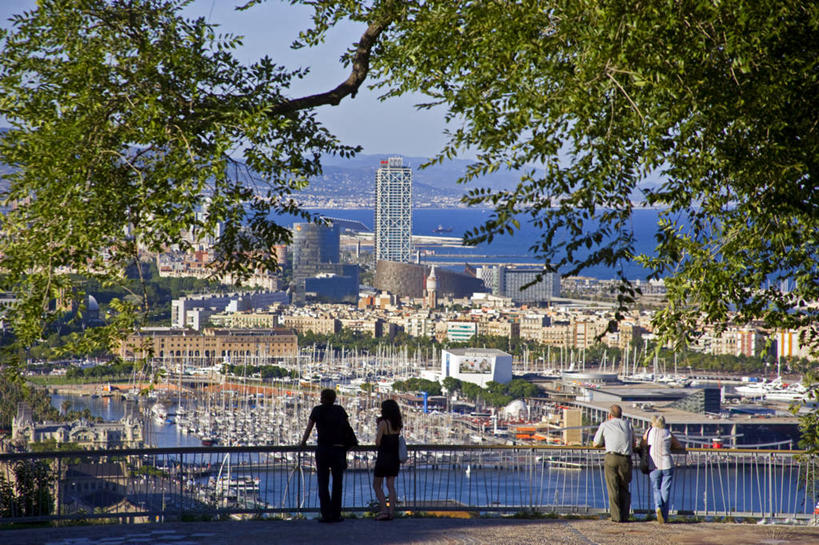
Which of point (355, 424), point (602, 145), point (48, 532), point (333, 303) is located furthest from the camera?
point (333, 303)

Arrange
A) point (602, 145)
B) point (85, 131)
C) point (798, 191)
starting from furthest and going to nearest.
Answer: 1. point (85, 131)
2. point (798, 191)
3. point (602, 145)

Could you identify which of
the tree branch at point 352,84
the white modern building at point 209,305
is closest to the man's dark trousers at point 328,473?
the tree branch at point 352,84

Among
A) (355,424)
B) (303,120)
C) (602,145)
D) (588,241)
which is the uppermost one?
(303,120)

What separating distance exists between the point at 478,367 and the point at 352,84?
61.5 m

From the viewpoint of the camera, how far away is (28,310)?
20.5ft

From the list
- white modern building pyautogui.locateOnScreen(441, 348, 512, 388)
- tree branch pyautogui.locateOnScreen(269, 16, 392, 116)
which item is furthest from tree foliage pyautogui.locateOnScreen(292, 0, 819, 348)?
white modern building pyautogui.locateOnScreen(441, 348, 512, 388)

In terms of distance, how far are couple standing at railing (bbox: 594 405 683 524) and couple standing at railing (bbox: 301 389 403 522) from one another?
168 cm

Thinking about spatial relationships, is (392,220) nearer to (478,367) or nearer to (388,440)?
(478,367)

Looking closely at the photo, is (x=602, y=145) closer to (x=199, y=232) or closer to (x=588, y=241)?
(x=588, y=241)

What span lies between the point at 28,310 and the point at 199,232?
1.18m

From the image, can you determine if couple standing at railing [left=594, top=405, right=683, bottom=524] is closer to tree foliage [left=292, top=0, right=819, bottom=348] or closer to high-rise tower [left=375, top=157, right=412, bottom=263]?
tree foliage [left=292, top=0, right=819, bottom=348]

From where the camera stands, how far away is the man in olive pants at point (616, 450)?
842 cm

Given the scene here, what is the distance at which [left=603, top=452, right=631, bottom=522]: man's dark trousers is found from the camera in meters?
8.43

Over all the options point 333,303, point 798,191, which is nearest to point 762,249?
point 798,191
